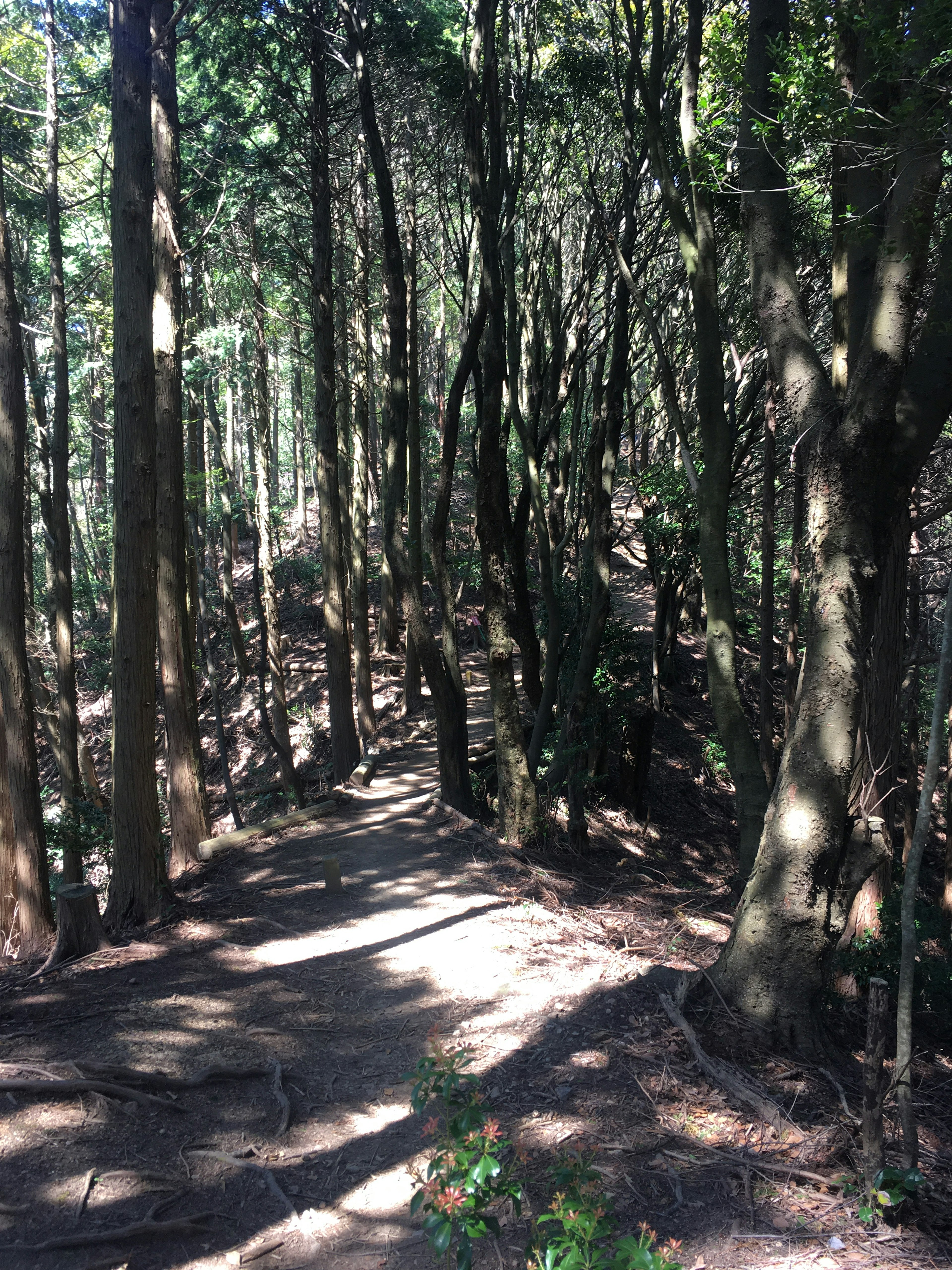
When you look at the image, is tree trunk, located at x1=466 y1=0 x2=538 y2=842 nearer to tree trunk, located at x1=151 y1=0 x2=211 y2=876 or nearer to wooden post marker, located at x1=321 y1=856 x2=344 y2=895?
wooden post marker, located at x1=321 y1=856 x2=344 y2=895

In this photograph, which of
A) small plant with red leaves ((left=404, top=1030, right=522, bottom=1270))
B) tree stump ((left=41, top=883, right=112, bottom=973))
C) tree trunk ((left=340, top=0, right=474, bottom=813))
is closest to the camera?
small plant with red leaves ((left=404, top=1030, right=522, bottom=1270))

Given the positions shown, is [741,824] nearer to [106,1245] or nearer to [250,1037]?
[250,1037]

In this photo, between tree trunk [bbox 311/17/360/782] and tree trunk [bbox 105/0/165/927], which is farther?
tree trunk [bbox 311/17/360/782]

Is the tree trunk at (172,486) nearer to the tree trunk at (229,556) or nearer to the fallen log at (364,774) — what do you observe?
the fallen log at (364,774)

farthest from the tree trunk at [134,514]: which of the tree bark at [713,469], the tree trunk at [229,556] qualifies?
the tree trunk at [229,556]

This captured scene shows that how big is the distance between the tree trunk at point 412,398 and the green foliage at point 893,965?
7690 mm

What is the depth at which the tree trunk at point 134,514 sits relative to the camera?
22.3 ft

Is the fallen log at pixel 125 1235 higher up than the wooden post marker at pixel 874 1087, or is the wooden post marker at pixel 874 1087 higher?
the wooden post marker at pixel 874 1087

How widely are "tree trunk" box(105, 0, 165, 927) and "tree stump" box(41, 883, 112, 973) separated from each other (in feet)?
2.51

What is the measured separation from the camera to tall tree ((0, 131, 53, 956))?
27.8ft

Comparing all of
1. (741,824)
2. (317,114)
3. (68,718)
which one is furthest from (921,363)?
(68,718)

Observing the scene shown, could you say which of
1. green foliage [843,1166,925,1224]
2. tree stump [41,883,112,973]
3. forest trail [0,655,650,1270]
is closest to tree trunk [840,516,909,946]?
forest trail [0,655,650,1270]

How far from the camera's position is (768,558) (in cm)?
880

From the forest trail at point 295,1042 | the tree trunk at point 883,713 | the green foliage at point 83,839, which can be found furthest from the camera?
the green foliage at point 83,839
